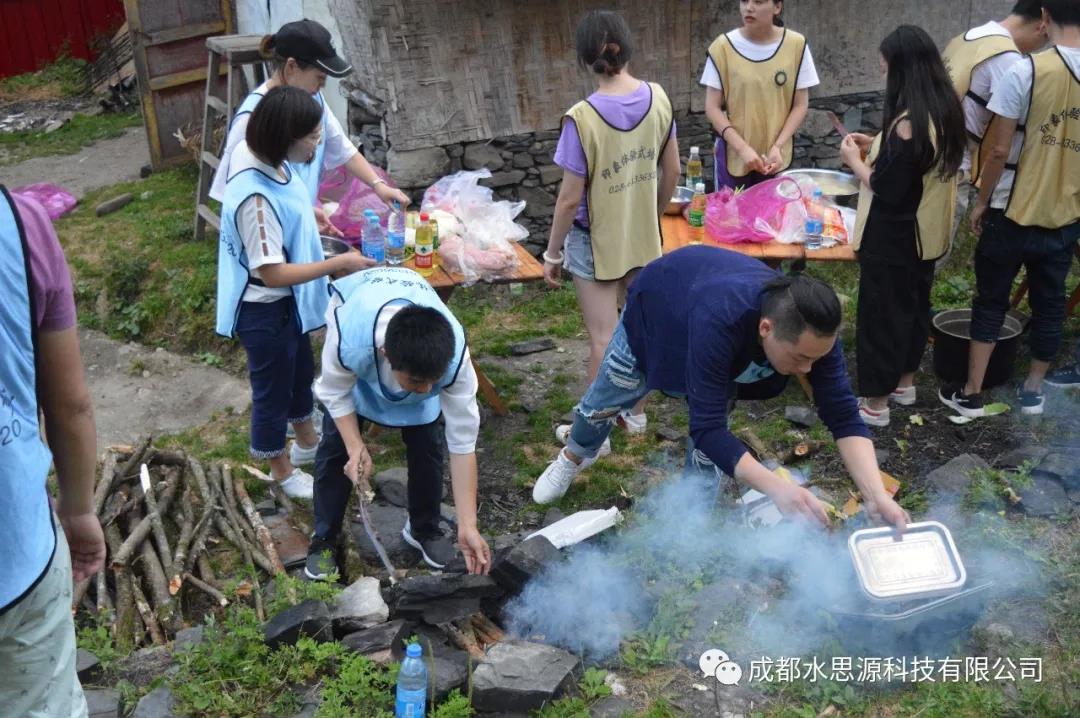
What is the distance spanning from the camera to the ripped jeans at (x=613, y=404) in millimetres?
4859

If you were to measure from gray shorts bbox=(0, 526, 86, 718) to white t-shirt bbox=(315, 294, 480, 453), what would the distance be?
1.52 m

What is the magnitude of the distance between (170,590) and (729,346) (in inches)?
107

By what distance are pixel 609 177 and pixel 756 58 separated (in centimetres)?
175

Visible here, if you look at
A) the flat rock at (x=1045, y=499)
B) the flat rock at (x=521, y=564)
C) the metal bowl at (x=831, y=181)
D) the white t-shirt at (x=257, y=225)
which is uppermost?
the white t-shirt at (x=257, y=225)

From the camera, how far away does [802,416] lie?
244 inches

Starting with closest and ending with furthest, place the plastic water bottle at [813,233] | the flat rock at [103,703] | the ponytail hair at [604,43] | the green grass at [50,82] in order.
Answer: the flat rock at [103,703] → the ponytail hair at [604,43] → the plastic water bottle at [813,233] → the green grass at [50,82]

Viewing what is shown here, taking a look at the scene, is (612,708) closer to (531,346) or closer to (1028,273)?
(531,346)

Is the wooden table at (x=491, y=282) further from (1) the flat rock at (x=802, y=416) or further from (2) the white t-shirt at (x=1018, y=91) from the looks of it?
(2) the white t-shirt at (x=1018, y=91)

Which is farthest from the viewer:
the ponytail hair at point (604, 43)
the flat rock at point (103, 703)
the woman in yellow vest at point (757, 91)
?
the woman in yellow vest at point (757, 91)

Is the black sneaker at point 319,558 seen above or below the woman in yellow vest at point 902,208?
below

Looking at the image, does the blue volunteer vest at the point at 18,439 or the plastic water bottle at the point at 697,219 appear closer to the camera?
the blue volunteer vest at the point at 18,439

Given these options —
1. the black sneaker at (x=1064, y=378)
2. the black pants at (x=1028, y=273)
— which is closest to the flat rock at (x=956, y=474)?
the black pants at (x=1028, y=273)

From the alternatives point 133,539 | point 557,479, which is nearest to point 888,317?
point 557,479

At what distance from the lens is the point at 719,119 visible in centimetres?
657
